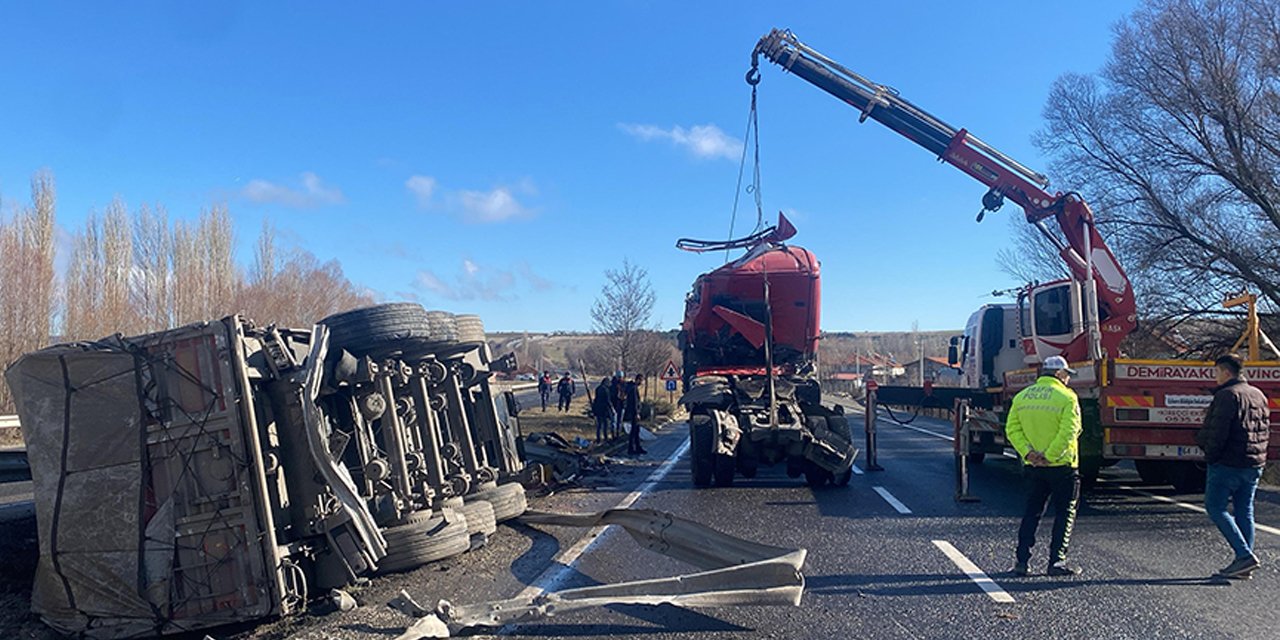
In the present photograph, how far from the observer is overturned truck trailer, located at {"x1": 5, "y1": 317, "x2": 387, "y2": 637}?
5.36 metres

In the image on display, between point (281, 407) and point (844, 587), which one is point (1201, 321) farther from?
point (281, 407)

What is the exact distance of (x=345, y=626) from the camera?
5363mm

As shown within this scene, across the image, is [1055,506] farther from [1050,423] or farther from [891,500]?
[891,500]

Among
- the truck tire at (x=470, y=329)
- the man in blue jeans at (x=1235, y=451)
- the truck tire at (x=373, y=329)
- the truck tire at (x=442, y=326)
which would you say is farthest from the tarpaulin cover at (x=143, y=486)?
the man in blue jeans at (x=1235, y=451)

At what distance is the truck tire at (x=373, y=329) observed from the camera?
680cm

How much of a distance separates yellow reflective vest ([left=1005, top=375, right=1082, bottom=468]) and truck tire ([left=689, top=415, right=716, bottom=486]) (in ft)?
16.1

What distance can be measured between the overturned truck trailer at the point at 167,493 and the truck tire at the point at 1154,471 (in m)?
9.81

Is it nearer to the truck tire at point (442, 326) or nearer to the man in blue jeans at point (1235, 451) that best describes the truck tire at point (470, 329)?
the truck tire at point (442, 326)

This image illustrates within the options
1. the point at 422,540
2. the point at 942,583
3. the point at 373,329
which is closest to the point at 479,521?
the point at 422,540

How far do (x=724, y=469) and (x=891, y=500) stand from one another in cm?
225

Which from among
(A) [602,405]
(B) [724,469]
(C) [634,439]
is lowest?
(C) [634,439]

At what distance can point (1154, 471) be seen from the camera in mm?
11211

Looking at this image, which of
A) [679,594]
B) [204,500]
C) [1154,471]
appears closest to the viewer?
[204,500]

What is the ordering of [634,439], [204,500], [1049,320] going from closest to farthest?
[204,500], [1049,320], [634,439]
